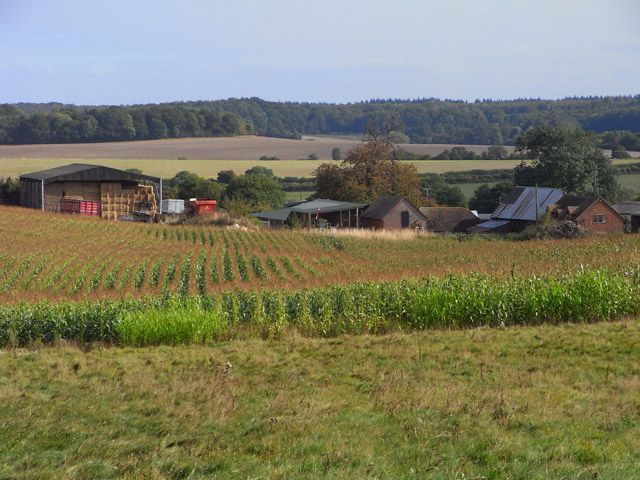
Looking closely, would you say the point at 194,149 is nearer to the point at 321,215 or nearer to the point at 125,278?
the point at 321,215

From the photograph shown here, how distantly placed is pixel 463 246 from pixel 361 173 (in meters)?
34.3

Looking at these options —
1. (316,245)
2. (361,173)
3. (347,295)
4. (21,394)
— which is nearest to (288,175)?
(361,173)

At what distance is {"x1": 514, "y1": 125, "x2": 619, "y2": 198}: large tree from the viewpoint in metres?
78.8

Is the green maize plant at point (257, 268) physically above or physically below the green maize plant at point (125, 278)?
below

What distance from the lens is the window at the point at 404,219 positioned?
63.4 meters

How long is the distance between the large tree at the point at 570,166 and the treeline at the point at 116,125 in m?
79.4

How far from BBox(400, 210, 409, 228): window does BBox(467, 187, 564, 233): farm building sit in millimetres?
6403

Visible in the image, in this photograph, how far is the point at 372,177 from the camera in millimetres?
77562

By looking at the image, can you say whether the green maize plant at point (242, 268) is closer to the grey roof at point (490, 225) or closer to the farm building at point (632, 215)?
the grey roof at point (490, 225)

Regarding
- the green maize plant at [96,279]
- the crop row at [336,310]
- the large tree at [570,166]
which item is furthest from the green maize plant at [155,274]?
A: the large tree at [570,166]

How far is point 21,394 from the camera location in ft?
41.8

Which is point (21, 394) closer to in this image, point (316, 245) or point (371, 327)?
point (371, 327)

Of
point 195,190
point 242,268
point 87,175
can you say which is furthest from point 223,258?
point 195,190

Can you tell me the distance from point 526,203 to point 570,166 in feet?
43.0
